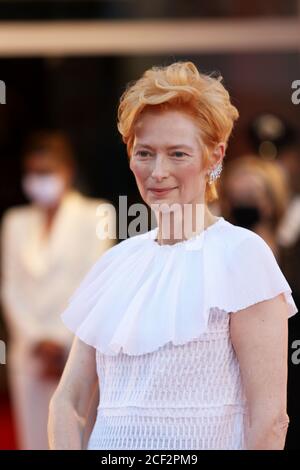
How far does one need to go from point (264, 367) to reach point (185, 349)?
184mm

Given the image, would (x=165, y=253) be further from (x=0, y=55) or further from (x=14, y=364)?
(x=0, y=55)

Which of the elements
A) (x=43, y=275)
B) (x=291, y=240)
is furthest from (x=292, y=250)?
(x=43, y=275)

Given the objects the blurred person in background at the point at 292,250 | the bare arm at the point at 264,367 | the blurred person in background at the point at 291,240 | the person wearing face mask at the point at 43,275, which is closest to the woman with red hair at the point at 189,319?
the bare arm at the point at 264,367

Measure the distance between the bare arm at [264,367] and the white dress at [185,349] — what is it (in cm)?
3

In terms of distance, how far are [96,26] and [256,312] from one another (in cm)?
623

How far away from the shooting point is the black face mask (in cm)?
567

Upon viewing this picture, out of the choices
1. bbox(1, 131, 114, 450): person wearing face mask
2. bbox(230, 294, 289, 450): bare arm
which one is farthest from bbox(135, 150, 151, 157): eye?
bbox(1, 131, 114, 450): person wearing face mask

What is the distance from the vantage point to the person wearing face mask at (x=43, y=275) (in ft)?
22.7

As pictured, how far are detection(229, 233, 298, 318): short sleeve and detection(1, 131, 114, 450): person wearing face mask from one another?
3987 millimetres

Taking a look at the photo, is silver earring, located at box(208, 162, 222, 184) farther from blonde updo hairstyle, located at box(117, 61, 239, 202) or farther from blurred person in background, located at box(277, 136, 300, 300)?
blurred person in background, located at box(277, 136, 300, 300)

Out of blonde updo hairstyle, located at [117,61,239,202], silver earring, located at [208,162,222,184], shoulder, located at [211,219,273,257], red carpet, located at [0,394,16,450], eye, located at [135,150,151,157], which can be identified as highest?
blonde updo hairstyle, located at [117,61,239,202]

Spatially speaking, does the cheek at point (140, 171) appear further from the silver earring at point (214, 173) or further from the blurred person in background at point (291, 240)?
the blurred person in background at point (291, 240)
